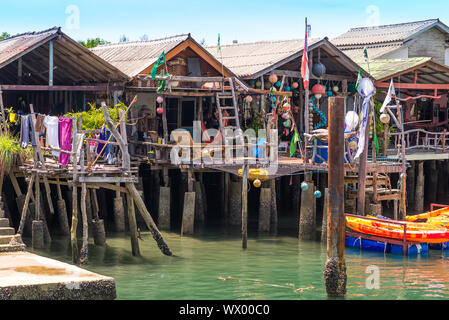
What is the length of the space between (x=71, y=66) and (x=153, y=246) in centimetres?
729

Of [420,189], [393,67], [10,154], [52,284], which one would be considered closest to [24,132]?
[10,154]

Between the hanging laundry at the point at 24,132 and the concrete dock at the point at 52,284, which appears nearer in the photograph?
the concrete dock at the point at 52,284

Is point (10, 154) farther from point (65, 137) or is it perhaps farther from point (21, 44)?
point (21, 44)

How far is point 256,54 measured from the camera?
2792 centimetres

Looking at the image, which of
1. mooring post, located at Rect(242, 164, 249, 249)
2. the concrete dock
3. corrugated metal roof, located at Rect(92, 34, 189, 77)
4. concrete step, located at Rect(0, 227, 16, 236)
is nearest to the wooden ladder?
mooring post, located at Rect(242, 164, 249, 249)

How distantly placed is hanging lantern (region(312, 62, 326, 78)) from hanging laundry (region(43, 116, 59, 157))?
10461 mm

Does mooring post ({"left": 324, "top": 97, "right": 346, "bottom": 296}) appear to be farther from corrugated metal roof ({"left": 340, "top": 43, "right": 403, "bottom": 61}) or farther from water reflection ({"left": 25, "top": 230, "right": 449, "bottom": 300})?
corrugated metal roof ({"left": 340, "top": 43, "right": 403, "bottom": 61})

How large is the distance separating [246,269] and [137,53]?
1035 centimetres

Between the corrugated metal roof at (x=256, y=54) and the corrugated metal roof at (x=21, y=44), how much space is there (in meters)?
5.43

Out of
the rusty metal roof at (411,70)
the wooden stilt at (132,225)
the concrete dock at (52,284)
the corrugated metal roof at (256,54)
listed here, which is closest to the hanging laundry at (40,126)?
the wooden stilt at (132,225)

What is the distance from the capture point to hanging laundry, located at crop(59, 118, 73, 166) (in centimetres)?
1870

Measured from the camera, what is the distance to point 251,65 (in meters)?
26.4

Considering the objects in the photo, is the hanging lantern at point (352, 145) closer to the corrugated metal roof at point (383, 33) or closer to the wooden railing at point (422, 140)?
the wooden railing at point (422, 140)

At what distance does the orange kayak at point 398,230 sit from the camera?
20000 mm
